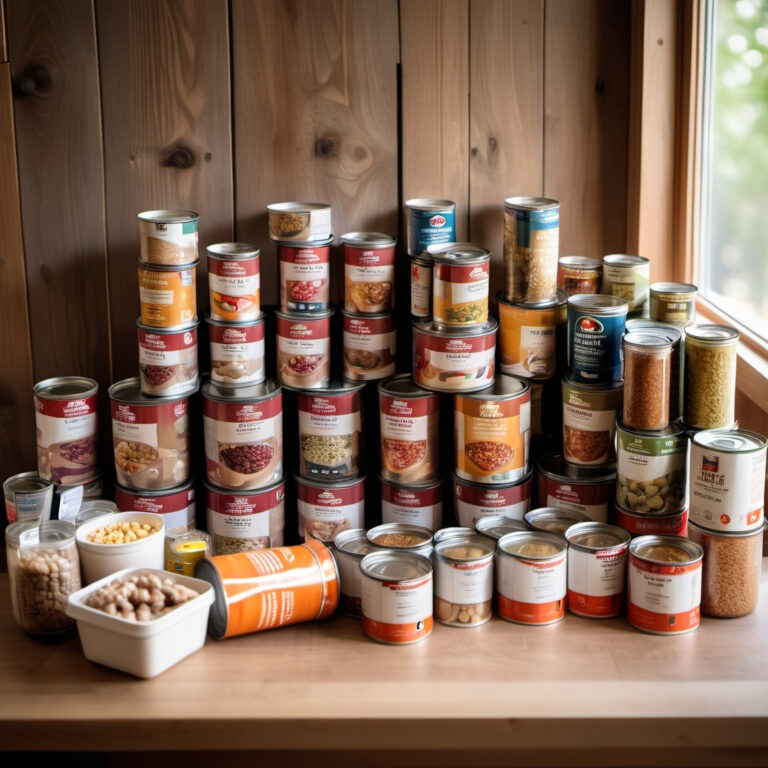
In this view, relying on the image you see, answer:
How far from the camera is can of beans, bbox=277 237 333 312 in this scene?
6.33 feet

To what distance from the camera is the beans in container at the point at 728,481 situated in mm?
1659

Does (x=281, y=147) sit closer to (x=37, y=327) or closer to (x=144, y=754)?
(x=37, y=327)

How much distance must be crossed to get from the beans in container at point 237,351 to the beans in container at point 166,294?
58mm

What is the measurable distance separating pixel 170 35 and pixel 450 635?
127cm

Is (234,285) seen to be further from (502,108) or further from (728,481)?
(728,481)

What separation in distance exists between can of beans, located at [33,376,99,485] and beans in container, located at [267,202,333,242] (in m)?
0.47

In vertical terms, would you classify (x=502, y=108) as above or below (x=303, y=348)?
above

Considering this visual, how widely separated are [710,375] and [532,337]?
1.13ft

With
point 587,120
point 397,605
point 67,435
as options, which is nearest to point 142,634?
point 397,605

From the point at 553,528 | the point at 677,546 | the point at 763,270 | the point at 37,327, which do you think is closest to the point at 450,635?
the point at 553,528

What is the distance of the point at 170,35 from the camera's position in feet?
6.54

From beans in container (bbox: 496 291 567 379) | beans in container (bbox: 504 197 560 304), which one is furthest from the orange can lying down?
beans in container (bbox: 504 197 560 304)

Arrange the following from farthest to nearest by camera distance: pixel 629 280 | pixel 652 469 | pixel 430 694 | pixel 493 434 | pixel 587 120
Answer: pixel 587 120 < pixel 629 280 < pixel 493 434 < pixel 652 469 < pixel 430 694

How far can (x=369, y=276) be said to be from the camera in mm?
1956
